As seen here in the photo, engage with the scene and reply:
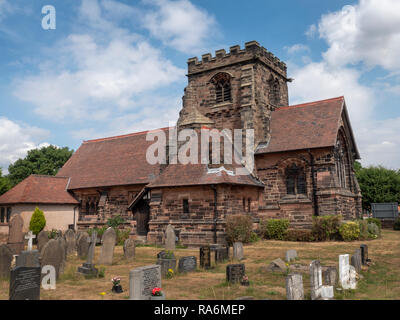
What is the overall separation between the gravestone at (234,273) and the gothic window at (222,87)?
18.3m

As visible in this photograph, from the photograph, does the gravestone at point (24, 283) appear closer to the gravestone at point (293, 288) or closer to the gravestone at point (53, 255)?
the gravestone at point (53, 255)

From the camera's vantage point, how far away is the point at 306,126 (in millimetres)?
23594

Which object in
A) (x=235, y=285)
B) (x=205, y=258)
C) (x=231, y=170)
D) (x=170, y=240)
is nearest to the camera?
(x=235, y=285)

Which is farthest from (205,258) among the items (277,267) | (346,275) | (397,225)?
(397,225)

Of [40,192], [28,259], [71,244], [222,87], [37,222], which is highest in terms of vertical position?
[222,87]

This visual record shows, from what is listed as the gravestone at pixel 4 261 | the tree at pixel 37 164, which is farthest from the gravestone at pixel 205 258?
the tree at pixel 37 164

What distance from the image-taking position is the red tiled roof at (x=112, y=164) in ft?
83.7

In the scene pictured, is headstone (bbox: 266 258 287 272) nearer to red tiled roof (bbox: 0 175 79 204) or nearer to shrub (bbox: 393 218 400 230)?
red tiled roof (bbox: 0 175 79 204)

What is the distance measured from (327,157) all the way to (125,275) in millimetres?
15041

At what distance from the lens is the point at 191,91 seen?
28.1 meters

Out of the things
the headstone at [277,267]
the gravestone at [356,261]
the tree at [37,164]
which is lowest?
the headstone at [277,267]

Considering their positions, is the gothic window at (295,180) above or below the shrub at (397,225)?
above

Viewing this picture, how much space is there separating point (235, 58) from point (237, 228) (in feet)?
46.9

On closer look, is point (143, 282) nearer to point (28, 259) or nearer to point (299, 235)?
point (28, 259)
